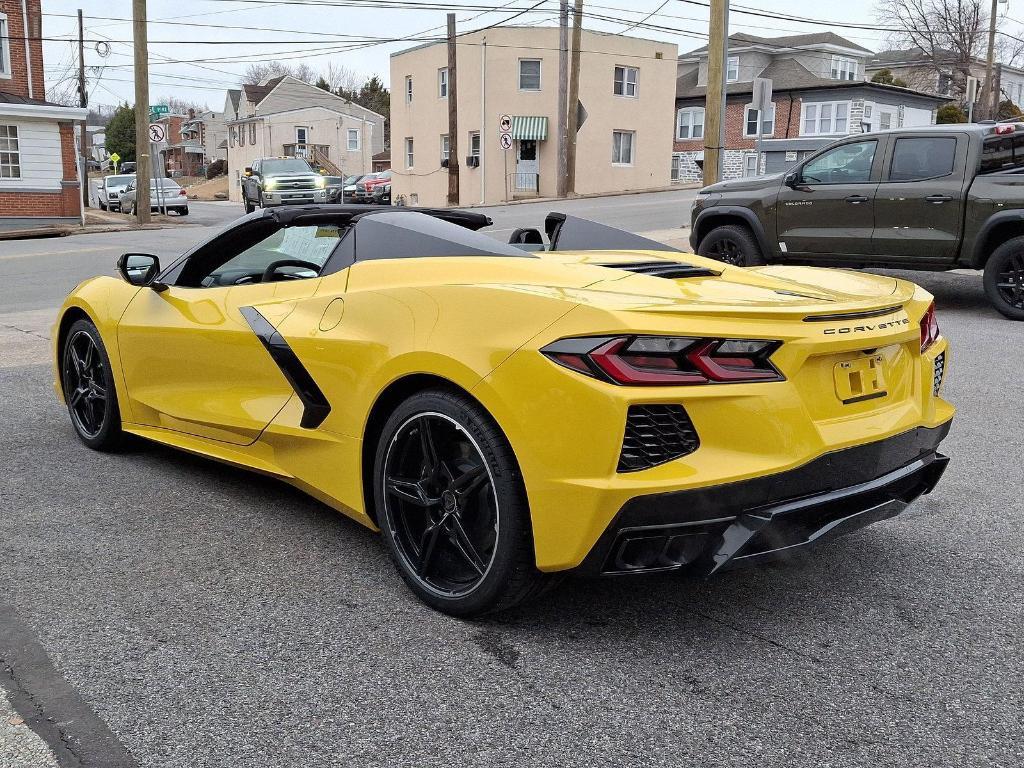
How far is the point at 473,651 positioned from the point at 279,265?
2233mm

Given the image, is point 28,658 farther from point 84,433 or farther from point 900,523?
point 900,523

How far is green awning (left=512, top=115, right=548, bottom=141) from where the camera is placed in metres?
42.2

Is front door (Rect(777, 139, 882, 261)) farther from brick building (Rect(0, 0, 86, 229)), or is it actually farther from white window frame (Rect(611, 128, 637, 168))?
white window frame (Rect(611, 128, 637, 168))

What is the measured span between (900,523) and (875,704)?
161 centimetres

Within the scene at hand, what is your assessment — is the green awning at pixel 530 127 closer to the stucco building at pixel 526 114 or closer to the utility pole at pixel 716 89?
the stucco building at pixel 526 114

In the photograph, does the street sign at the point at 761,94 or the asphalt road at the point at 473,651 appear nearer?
the asphalt road at the point at 473,651

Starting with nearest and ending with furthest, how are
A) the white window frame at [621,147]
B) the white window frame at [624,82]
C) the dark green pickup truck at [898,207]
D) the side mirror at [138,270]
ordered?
1. the side mirror at [138,270]
2. the dark green pickup truck at [898,207]
3. the white window frame at [624,82]
4. the white window frame at [621,147]

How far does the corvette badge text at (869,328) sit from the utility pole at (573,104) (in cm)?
3537

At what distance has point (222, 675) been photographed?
2.94 metres

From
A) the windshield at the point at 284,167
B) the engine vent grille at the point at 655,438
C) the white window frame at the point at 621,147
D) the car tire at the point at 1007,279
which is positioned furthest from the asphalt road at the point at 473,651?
the white window frame at the point at 621,147

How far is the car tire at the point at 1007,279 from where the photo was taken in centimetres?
995

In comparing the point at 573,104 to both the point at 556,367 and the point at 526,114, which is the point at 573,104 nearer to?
the point at 526,114

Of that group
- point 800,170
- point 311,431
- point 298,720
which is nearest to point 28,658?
point 298,720

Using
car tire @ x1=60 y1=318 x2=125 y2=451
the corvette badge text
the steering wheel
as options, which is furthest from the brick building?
the corvette badge text
